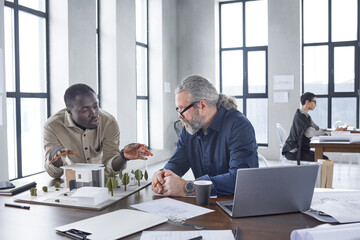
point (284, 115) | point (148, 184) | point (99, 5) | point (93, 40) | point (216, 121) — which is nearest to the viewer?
point (148, 184)

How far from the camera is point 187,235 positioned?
3.80 ft

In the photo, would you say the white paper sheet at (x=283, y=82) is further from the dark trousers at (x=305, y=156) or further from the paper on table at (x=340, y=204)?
the paper on table at (x=340, y=204)

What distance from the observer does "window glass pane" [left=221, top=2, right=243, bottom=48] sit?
721cm

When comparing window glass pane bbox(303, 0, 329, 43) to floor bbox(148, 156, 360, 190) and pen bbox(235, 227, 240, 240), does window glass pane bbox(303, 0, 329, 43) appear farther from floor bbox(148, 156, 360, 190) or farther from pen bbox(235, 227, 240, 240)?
pen bbox(235, 227, 240, 240)

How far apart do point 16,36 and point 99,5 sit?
1.73m

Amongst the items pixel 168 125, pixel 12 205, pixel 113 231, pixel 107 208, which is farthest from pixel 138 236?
pixel 168 125

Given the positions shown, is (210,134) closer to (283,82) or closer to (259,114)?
(283,82)

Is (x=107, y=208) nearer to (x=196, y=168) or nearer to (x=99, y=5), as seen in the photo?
(x=196, y=168)

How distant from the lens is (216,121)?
2.08 meters

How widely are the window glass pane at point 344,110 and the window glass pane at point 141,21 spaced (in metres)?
3.68

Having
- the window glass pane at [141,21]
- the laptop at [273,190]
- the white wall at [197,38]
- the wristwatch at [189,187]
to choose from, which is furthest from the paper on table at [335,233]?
the white wall at [197,38]

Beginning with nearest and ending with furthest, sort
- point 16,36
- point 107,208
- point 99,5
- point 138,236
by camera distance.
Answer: point 138,236 < point 107,208 < point 16,36 < point 99,5

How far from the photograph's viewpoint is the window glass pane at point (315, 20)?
22.0 feet

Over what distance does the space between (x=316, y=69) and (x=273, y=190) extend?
602 cm
